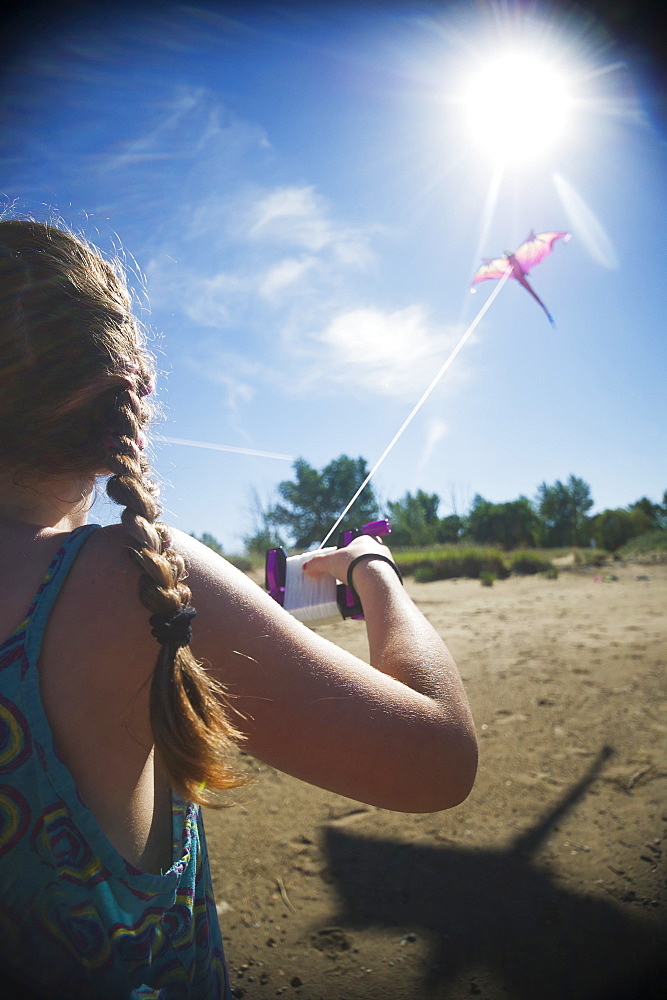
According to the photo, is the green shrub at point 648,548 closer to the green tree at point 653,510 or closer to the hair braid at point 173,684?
the green tree at point 653,510

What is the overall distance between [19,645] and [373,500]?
3.61 metres

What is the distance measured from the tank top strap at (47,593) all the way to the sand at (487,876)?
576 mm

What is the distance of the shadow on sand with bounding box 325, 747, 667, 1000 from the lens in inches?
81.3

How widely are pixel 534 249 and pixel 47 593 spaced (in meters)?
5.02

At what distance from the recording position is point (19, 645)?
71 centimetres

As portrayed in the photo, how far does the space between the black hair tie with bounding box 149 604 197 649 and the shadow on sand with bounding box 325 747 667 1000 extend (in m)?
2.17

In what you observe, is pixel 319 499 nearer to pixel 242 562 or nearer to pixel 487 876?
pixel 487 876

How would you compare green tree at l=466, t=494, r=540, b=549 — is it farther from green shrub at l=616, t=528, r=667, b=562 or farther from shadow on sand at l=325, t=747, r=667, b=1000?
shadow on sand at l=325, t=747, r=667, b=1000

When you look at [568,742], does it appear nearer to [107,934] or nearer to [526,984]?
[526,984]

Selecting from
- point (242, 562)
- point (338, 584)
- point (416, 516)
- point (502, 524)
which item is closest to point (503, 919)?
point (338, 584)

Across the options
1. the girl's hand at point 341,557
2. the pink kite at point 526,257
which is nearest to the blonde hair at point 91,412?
the girl's hand at point 341,557

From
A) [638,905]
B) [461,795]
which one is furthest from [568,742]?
A: [461,795]

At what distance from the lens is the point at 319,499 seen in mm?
4273

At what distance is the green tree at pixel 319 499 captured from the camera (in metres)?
4.00
